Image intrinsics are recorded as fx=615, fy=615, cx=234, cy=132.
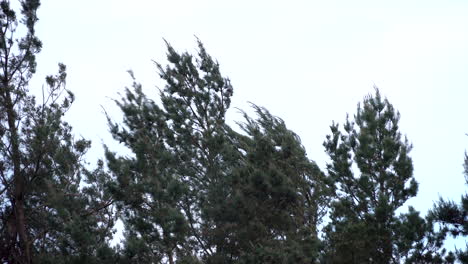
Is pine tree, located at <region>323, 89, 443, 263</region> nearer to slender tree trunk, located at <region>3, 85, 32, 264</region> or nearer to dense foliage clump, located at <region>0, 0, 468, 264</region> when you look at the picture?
dense foliage clump, located at <region>0, 0, 468, 264</region>

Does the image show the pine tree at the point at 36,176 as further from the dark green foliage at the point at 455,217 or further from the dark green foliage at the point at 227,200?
the dark green foliage at the point at 455,217

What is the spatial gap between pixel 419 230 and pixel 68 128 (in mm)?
9588

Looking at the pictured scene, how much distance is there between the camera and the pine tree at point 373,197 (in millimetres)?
14055

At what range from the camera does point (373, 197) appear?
51.6ft

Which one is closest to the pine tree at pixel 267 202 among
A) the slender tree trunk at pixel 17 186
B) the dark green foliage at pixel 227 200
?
the dark green foliage at pixel 227 200

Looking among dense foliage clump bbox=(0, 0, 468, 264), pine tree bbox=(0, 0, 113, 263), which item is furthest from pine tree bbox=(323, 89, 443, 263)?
pine tree bbox=(0, 0, 113, 263)

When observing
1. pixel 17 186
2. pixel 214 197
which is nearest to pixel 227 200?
pixel 214 197

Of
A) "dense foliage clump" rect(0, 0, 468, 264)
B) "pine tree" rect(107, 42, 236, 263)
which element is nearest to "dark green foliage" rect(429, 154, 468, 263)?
"dense foliage clump" rect(0, 0, 468, 264)

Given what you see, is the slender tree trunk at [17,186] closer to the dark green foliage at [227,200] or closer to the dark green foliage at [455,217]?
the dark green foliage at [227,200]

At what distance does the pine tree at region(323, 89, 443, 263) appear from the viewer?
14.1 m

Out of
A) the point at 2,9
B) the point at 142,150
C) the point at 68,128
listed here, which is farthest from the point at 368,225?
the point at 2,9

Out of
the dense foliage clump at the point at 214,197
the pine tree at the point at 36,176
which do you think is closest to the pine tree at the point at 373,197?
the dense foliage clump at the point at 214,197

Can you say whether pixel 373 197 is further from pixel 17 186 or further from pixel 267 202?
pixel 17 186

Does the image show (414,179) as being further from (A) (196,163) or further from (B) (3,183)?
(B) (3,183)
